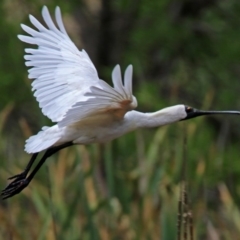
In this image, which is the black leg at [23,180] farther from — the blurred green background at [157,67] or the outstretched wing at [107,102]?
the blurred green background at [157,67]

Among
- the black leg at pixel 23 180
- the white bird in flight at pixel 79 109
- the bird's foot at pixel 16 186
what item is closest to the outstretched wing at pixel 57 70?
the white bird in flight at pixel 79 109

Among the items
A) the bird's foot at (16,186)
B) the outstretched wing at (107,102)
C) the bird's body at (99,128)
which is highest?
the outstretched wing at (107,102)

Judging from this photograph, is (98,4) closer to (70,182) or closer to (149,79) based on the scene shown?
(149,79)

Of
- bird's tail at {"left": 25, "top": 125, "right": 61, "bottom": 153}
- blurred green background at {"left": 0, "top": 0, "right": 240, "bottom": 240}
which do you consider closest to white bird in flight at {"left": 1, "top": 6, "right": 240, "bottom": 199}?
bird's tail at {"left": 25, "top": 125, "right": 61, "bottom": 153}

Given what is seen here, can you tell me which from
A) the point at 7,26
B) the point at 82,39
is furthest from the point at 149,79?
the point at 7,26

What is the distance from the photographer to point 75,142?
2.95 m

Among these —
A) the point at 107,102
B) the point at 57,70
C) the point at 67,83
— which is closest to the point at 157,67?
the point at 57,70

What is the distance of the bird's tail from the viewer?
2884 millimetres

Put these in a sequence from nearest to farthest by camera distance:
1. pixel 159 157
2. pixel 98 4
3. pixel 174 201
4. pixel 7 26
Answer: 1. pixel 174 201
2. pixel 159 157
3. pixel 7 26
4. pixel 98 4

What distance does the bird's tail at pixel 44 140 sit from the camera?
2884 mm

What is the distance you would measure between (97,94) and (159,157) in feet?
8.78

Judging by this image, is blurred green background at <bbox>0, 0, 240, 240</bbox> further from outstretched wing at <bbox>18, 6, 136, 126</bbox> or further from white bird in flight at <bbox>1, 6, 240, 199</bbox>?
white bird in flight at <bbox>1, 6, 240, 199</bbox>

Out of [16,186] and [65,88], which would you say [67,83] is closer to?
[65,88]

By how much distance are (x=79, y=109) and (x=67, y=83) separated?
309 mm
